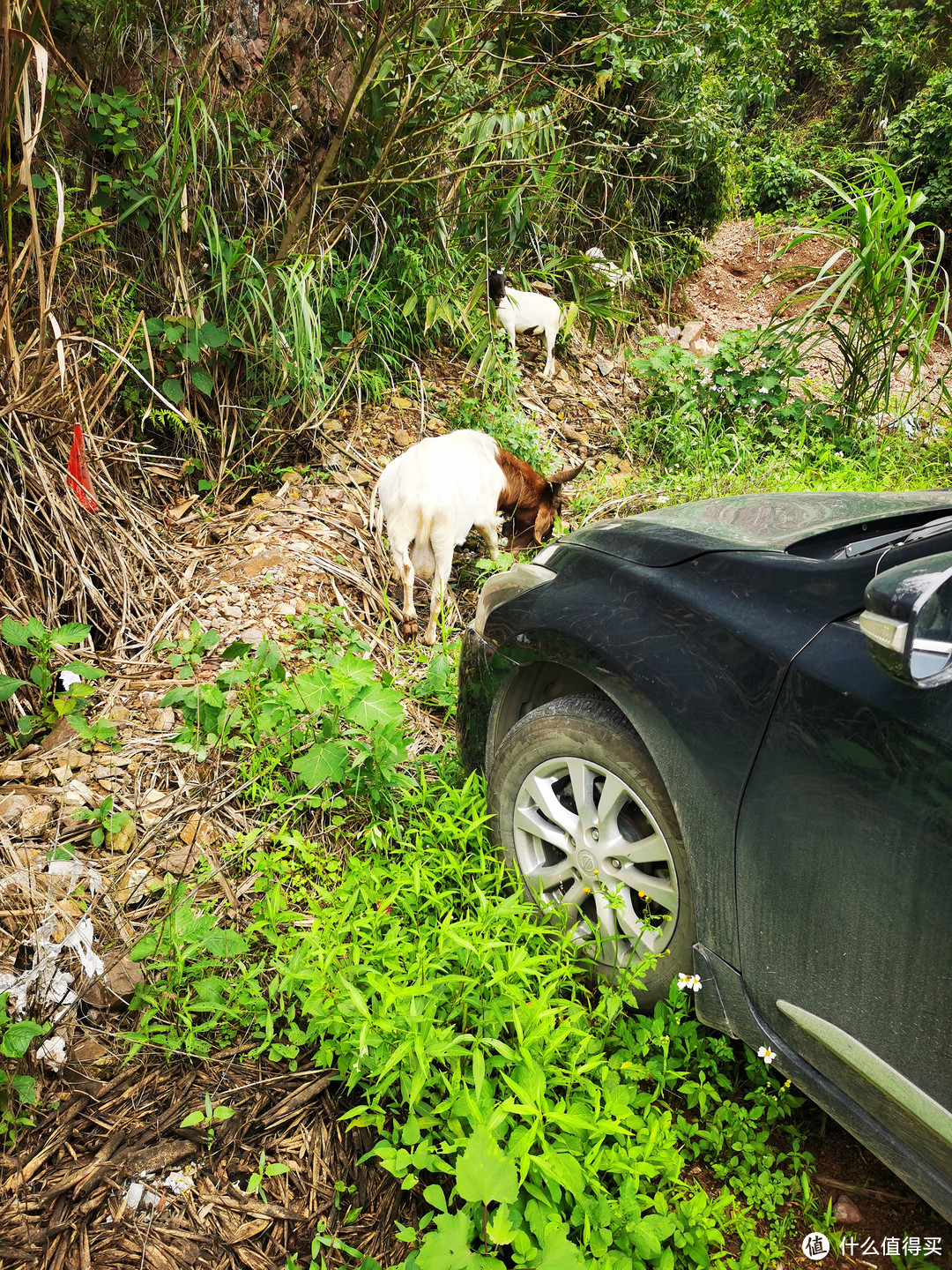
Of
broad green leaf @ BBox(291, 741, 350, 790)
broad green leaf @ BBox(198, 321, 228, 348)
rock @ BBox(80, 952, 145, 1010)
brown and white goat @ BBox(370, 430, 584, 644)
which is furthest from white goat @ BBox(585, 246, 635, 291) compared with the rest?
rock @ BBox(80, 952, 145, 1010)

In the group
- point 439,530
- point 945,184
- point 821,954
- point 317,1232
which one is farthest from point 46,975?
point 945,184

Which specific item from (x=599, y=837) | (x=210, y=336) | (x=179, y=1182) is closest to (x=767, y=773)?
(x=599, y=837)

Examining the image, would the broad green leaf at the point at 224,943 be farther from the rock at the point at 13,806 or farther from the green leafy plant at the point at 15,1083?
the rock at the point at 13,806

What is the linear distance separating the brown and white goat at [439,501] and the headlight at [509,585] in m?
1.15

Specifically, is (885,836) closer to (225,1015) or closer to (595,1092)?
(595,1092)

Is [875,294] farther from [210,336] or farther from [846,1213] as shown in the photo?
[846,1213]

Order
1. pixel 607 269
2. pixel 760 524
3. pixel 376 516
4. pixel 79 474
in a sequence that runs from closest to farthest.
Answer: pixel 760 524, pixel 79 474, pixel 376 516, pixel 607 269

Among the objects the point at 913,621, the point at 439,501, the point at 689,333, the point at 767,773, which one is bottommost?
the point at 689,333

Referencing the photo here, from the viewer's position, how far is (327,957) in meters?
1.91

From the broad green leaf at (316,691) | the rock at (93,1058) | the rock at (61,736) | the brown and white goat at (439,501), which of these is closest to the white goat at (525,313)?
the brown and white goat at (439,501)

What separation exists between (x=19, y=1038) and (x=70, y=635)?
1341mm

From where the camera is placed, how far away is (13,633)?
2691 mm

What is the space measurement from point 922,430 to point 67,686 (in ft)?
19.2

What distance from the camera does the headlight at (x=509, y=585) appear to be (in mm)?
2279
